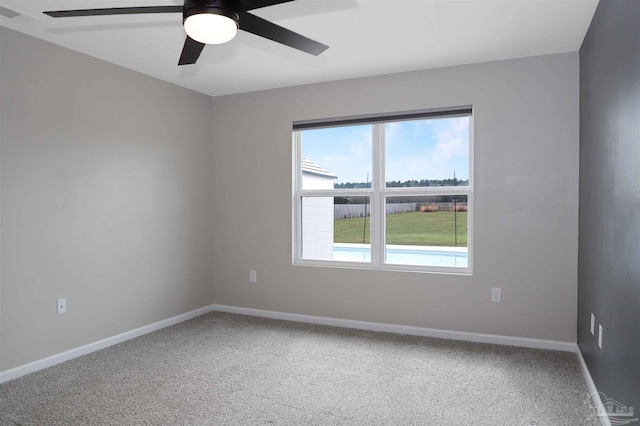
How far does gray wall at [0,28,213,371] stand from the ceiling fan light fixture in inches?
67.9

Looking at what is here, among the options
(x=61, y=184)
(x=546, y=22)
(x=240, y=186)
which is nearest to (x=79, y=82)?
(x=61, y=184)

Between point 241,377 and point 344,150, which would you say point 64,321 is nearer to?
point 241,377

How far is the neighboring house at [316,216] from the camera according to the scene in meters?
4.22

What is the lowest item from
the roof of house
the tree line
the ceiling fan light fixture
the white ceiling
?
the tree line

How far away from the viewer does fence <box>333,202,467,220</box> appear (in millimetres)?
3715

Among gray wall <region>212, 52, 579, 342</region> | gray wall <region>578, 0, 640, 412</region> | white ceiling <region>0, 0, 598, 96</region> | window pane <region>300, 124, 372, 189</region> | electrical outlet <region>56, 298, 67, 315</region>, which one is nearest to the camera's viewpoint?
gray wall <region>578, 0, 640, 412</region>

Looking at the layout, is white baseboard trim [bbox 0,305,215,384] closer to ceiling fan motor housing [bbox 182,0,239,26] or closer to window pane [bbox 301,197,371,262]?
window pane [bbox 301,197,371,262]

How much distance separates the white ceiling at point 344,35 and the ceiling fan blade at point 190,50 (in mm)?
364

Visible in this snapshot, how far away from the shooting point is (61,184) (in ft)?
10.2

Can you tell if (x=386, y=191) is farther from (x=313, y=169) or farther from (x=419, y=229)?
(x=313, y=169)

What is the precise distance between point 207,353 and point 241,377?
0.57 metres
